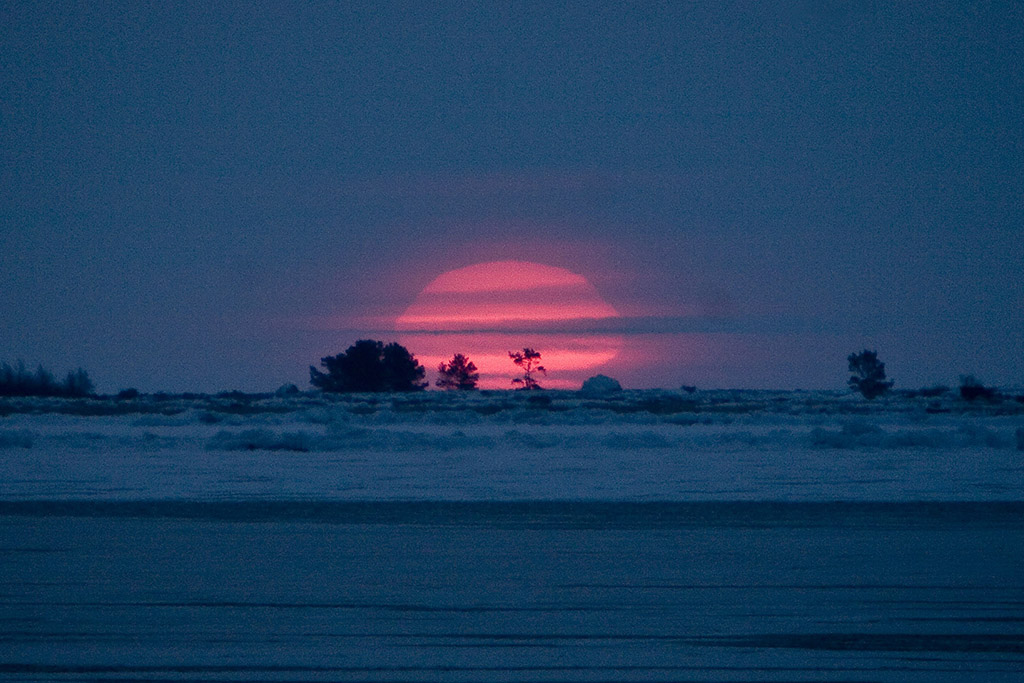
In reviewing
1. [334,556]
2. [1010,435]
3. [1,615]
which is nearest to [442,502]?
[334,556]

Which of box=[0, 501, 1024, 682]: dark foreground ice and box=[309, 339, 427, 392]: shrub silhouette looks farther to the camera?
box=[309, 339, 427, 392]: shrub silhouette

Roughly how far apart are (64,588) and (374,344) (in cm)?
7551

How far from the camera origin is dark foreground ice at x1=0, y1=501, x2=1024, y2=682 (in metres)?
5.31

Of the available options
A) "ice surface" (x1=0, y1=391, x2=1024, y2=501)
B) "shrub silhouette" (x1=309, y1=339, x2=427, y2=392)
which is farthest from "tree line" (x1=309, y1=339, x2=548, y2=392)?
"ice surface" (x1=0, y1=391, x2=1024, y2=501)

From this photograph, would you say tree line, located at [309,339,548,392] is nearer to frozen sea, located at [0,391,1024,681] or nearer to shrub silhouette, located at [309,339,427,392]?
shrub silhouette, located at [309,339,427,392]

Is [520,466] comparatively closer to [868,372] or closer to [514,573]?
[514,573]

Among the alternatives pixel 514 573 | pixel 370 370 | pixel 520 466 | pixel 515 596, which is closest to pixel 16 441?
pixel 520 466

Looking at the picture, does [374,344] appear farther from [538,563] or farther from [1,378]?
[538,563]

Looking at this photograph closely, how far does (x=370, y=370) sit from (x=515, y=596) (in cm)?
7416

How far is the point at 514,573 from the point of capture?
25.1ft

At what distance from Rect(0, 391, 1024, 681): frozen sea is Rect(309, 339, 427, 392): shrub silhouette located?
64.0 metres

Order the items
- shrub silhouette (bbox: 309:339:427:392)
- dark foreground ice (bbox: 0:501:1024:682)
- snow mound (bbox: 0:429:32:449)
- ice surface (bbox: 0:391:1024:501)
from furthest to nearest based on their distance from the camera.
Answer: shrub silhouette (bbox: 309:339:427:392) → snow mound (bbox: 0:429:32:449) → ice surface (bbox: 0:391:1024:501) → dark foreground ice (bbox: 0:501:1024:682)

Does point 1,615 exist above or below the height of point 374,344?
below

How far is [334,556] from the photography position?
834 cm
